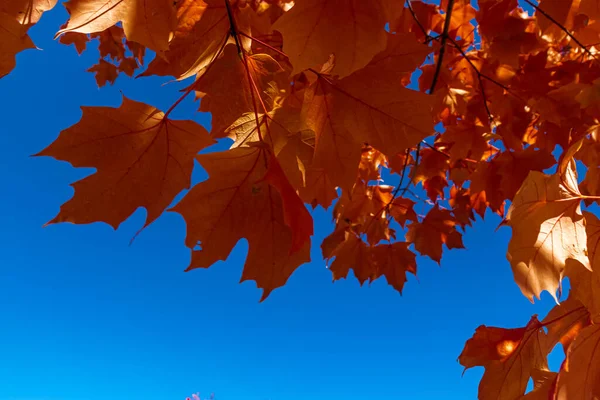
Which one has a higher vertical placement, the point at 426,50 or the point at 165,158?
the point at 426,50

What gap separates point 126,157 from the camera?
879 mm

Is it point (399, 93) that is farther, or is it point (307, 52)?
point (399, 93)

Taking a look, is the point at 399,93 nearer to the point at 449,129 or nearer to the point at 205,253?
the point at 205,253

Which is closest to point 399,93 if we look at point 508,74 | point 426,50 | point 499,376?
point 426,50

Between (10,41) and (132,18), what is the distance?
0.74 feet

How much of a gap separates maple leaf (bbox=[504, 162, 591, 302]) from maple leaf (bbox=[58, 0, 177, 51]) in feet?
2.37

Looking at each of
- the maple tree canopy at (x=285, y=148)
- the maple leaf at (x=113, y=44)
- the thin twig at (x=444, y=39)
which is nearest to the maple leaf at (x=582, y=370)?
the maple tree canopy at (x=285, y=148)

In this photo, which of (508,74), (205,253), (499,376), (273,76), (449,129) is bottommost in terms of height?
(499,376)

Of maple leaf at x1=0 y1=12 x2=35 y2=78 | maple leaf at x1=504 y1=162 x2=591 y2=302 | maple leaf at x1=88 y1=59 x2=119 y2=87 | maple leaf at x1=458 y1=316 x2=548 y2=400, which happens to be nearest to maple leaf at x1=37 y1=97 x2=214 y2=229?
maple leaf at x1=0 y1=12 x2=35 y2=78

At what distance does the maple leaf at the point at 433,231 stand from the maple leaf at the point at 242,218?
192cm

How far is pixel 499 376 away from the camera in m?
1.15

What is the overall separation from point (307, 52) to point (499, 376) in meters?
1.01

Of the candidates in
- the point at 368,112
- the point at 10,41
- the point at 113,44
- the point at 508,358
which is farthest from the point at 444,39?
the point at 113,44

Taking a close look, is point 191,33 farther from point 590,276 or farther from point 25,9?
point 590,276
